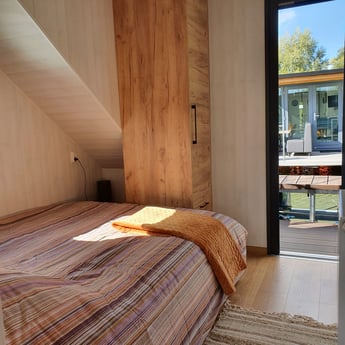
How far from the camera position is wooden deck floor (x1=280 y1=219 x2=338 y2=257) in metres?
3.12

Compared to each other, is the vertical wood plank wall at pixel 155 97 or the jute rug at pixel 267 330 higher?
the vertical wood plank wall at pixel 155 97

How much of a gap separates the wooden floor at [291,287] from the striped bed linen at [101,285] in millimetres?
311

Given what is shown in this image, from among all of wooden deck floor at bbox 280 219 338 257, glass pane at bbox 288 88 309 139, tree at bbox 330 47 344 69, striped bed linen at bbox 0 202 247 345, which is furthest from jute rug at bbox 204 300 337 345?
tree at bbox 330 47 344 69

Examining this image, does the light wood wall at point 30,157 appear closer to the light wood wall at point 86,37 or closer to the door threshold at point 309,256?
the light wood wall at point 86,37

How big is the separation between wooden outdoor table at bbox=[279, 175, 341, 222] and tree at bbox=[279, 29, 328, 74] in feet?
4.12

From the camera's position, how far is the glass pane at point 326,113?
9.94 ft

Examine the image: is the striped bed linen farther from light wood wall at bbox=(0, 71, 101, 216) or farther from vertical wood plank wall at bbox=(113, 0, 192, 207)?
vertical wood plank wall at bbox=(113, 0, 192, 207)

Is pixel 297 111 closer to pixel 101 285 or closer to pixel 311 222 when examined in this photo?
pixel 311 222

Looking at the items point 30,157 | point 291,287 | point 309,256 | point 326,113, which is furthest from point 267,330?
point 30,157

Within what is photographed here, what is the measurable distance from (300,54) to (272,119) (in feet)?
2.51

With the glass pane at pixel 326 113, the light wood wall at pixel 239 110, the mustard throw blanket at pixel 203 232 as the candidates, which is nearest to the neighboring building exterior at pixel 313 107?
the glass pane at pixel 326 113

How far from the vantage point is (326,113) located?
10.3ft

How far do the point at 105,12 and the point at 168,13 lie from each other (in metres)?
0.55

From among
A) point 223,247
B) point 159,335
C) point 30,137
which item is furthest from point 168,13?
point 159,335
